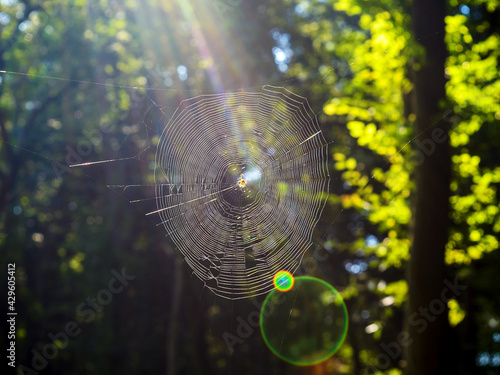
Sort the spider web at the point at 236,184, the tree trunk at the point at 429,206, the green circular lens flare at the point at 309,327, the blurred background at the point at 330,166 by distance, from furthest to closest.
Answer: the green circular lens flare at the point at 309,327 < the blurred background at the point at 330,166 < the tree trunk at the point at 429,206 < the spider web at the point at 236,184

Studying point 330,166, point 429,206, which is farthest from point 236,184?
point 330,166

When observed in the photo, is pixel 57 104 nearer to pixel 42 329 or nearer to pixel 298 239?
pixel 42 329

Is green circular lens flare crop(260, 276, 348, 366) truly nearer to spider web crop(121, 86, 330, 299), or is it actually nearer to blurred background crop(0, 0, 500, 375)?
blurred background crop(0, 0, 500, 375)

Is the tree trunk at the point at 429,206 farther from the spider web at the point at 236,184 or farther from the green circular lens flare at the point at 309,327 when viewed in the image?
the green circular lens flare at the point at 309,327

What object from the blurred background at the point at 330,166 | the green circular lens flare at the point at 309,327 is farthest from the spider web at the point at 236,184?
the green circular lens flare at the point at 309,327

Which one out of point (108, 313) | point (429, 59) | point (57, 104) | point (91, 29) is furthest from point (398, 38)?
point (108, 313)

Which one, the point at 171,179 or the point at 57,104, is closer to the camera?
the point at 171,179
